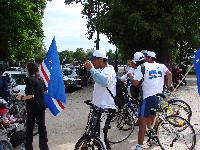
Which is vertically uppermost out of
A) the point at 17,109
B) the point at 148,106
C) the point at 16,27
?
the point at 16,27

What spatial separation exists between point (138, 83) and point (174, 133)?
1.13 m

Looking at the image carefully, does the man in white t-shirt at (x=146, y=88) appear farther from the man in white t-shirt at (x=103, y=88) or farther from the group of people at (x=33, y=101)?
the group of people at (x=33, y=101)

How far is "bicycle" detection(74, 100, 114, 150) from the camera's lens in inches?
279

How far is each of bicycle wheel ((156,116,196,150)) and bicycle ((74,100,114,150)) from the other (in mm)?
1455

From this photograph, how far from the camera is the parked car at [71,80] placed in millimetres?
30016

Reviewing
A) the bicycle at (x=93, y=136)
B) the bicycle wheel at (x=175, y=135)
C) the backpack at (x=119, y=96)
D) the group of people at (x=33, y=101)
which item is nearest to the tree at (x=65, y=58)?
the group of people at (x=33, y=101)

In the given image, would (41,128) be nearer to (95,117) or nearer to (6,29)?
(95,117)

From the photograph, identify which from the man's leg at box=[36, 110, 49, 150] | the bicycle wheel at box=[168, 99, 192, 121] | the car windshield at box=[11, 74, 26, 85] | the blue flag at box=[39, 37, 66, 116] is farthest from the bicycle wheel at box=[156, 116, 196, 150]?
the car windshield at box=[11, 74, 26, 85]

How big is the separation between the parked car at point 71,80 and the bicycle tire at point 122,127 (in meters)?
19.0

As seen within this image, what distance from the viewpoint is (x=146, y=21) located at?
33.0 m

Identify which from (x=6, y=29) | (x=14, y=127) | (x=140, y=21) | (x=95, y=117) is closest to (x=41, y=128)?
(x=14, y=127)

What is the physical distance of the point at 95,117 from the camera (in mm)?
7312

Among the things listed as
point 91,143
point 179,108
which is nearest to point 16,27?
point 179,108

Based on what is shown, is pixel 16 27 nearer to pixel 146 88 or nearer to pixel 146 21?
pixel 146 21
